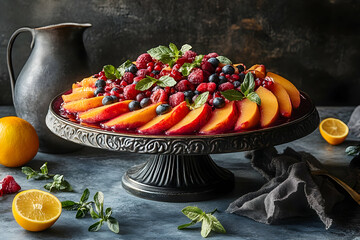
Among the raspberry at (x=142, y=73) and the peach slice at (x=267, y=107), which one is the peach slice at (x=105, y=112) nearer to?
the raspberry at (x=142, y=73)

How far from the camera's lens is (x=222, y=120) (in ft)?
6.13

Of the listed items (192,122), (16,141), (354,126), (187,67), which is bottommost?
(354,126)

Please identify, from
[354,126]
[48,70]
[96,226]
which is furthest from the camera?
[354,126]

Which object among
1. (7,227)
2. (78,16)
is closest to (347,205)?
(7,227)

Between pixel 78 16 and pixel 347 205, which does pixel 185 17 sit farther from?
pixel 347 205

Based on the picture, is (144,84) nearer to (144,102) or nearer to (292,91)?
(144,102)

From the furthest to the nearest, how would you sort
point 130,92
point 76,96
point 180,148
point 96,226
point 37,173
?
1. point 37,173
2. point 76,96
3. point 130,92
4. point 96,226
5. point 180,148

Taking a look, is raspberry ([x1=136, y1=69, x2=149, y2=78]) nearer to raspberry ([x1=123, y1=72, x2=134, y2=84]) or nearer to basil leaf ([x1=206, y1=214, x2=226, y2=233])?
raspberry ([x1=123, y1=72, x2=134, y2=84])

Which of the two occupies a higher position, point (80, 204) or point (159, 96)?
point (159, 96)

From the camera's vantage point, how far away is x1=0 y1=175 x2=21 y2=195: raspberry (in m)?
2.23

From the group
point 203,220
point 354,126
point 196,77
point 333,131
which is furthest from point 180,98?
point 354,126

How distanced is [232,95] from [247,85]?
8 centimetres

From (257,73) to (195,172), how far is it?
461 millimetres

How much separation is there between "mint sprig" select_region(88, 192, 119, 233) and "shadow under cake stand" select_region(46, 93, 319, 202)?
0.22 metres
